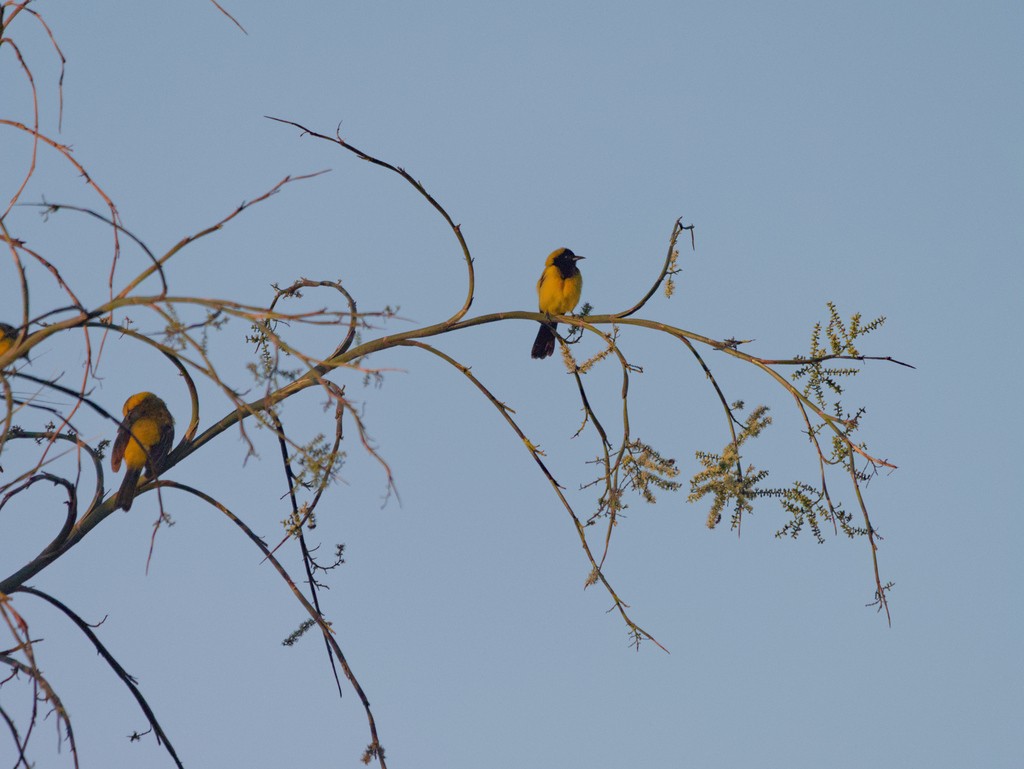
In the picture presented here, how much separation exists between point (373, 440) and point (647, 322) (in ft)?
5.39

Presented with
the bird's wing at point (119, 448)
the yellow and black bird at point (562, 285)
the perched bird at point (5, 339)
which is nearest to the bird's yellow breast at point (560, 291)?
the yellow and black bird at point (562, 285)

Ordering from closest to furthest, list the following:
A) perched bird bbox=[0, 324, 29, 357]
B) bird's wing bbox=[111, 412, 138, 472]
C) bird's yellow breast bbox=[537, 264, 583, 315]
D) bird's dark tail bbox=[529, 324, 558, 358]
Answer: bird's wing bbox=[111, 412, 138, 472] → perched bird bbox=[0, 324, 29, 357] → bird's dark tail bbox=[529, 324, 558, 358] → bird's yellow breast bbox=[537, 264, 583, 315]

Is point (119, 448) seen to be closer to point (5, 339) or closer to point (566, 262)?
point (5, 339)

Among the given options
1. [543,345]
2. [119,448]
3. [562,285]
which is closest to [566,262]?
[562,285]

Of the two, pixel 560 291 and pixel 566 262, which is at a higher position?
pixel 566 262

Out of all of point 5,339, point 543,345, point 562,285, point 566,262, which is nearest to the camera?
point 5,339

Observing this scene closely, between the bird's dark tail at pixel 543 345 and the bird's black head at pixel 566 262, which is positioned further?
the bird's black head at pixel 566 262

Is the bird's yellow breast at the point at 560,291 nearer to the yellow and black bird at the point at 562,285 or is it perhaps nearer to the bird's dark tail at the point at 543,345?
the yellow and black bird at the point at 562,285

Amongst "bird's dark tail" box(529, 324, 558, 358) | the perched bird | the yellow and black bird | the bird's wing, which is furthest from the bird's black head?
the perched bird

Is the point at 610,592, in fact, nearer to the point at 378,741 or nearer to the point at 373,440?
the point at 378,741

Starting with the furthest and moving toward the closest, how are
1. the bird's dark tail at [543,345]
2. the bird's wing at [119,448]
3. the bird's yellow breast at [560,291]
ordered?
the bird's yellow breast at [560,291] → the bird's dark tail at [543,345] → the bird's wing at [119,448]

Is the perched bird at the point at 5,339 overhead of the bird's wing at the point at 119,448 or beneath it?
overhead

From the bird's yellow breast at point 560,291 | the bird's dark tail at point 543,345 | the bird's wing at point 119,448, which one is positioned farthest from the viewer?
the bird's yellow breast at point 560,291

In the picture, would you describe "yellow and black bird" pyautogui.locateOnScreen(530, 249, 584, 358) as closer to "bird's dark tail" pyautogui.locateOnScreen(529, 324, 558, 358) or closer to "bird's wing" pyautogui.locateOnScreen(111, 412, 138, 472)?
"bird's dark tail" pyautogui.locateOnScreen(529, 324, 558, 358)
